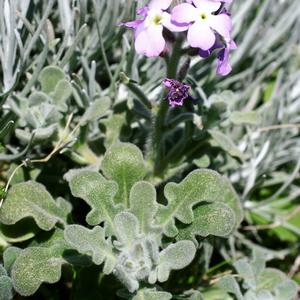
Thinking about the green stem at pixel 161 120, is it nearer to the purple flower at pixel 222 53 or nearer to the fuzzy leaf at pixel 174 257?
the purple flower at pixel 222 53

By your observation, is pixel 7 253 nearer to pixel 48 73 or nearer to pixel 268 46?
pixel 48 73

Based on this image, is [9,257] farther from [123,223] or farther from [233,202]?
[233,202]

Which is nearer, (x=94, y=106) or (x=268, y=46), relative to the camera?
(x=94, y=106)

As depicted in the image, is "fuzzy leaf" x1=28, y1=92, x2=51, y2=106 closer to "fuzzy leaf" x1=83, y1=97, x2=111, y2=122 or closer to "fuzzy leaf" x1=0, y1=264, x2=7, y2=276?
"fuzzy leaf" x1=83, y1=97, x2=111, y2=122

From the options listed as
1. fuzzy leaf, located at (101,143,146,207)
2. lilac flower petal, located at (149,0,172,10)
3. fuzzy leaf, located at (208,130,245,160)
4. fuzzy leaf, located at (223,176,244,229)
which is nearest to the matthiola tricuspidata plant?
fuzzy leaf, located at (101,143,146,207)

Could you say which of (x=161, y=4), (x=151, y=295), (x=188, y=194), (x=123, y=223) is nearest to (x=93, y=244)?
(x=123, y=223)

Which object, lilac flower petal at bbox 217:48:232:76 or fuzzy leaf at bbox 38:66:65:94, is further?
fuzzy leaf at bbox 38:66:65:94

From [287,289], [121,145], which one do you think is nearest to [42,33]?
[121,145]
